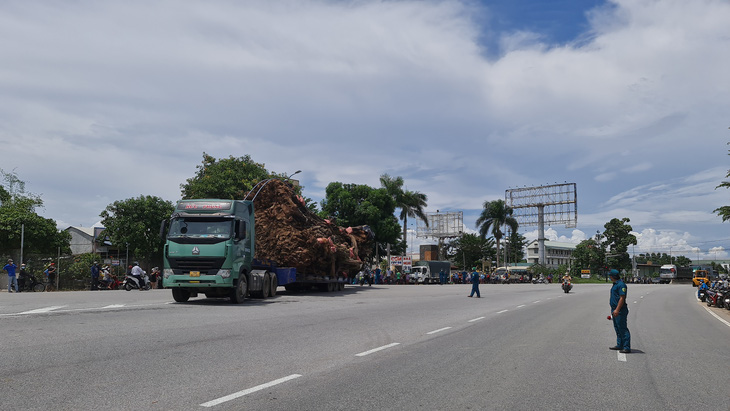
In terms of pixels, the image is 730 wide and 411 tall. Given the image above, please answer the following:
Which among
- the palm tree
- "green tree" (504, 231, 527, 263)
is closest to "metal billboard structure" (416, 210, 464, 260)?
the palm tree

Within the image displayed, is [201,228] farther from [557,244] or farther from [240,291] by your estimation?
[557,244]

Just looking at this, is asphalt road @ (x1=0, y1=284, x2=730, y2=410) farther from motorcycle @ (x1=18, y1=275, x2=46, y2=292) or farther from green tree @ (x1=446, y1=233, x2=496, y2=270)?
green tree @ (x1=446, y1=233, x2=496, y2=270)

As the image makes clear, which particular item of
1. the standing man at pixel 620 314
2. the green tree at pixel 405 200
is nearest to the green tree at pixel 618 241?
the green tree at pixel 405 200

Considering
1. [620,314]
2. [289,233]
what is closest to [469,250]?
[289,233]

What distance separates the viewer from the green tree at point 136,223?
4862 centimetres

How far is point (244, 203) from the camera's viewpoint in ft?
68.1

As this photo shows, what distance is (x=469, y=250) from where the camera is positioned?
107938mm

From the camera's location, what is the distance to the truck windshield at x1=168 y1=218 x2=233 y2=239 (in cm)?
1870

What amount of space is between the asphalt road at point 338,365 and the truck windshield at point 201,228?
479cm

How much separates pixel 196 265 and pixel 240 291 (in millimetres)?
2114

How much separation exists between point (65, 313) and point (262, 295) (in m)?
9.67

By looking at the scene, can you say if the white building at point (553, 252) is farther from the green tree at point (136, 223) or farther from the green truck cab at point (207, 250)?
the green truck cab at point (207, 250)

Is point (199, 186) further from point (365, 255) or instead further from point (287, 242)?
point (287, 242)

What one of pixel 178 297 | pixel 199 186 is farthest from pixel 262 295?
pixel 199 186
